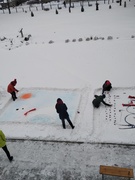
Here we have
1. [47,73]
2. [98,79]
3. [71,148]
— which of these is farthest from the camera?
[47,73]

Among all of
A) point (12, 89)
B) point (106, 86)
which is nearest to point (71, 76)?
point (106, 86)

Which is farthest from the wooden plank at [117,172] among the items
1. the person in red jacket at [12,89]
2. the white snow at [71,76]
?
the person in red jacket at [12,89]

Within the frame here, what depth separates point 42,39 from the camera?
19859mm

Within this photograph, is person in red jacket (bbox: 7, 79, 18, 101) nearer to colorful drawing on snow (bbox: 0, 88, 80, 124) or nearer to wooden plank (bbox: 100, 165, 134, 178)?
colorful drawing on snow (bbox: 0, 88, 80, 124)

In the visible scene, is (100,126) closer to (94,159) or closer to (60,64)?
(94,159)

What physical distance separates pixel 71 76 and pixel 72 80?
0.53 m

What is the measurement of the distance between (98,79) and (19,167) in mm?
6516

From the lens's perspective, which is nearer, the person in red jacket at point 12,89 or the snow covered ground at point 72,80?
the snow covered ground at point 72,80

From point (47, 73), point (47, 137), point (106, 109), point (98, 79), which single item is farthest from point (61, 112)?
point (47, 73)

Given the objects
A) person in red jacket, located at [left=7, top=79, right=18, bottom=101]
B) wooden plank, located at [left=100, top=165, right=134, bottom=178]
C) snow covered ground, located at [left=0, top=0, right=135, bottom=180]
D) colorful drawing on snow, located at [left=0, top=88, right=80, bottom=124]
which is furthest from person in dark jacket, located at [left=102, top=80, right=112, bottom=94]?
wooden plank, located at [left=100, top=165, right=134, bottom=178]

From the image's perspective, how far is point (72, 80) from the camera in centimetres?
1230

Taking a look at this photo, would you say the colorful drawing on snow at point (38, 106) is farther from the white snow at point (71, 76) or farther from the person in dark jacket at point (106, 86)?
the person in dark jacket at point (106, 86)

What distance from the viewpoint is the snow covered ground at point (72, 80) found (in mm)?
8266

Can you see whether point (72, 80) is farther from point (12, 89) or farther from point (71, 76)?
point (12, 89)
